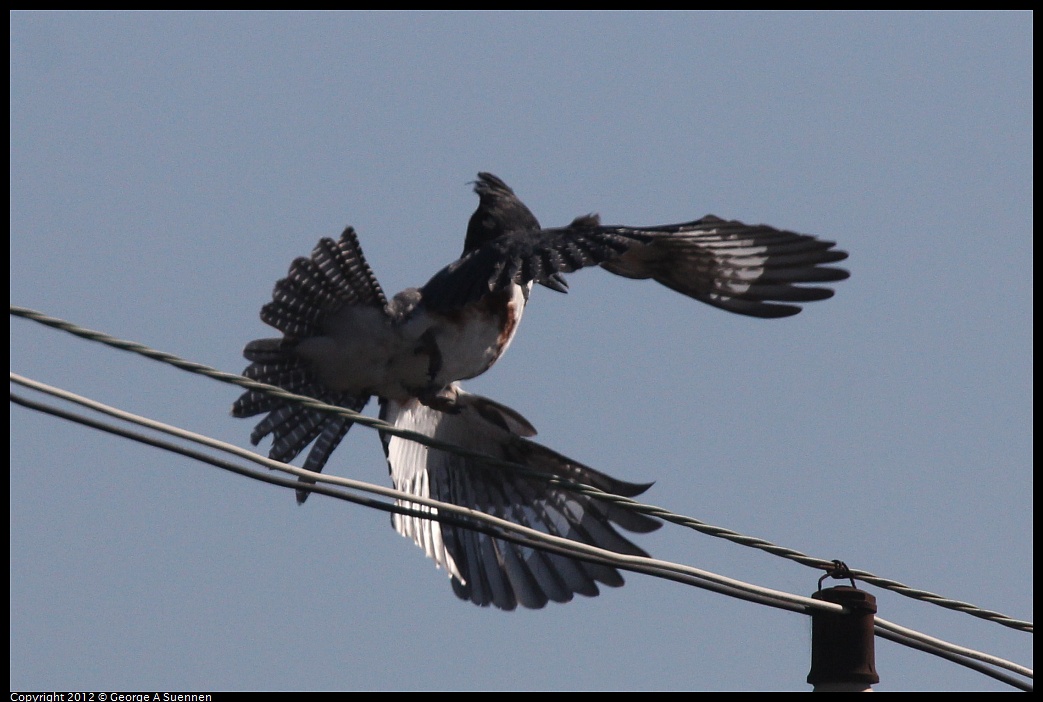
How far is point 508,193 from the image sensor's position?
6.68 m

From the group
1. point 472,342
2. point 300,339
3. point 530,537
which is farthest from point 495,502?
point 530,537

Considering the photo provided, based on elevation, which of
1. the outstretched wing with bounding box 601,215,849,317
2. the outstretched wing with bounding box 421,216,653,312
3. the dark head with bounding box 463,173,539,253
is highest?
the dark head with bounding box 463,173,539,253

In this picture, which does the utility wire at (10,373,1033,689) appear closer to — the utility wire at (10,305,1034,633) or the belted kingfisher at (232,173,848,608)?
A: the utility wire at (10,305,1034,633)

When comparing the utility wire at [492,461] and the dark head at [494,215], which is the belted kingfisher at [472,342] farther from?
the utility wire at [492,461]

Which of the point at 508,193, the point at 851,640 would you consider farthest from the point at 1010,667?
the point at 508,193

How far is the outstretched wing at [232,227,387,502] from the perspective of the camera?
19.1ft

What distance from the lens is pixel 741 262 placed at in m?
5.87

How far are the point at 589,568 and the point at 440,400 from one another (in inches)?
38.6

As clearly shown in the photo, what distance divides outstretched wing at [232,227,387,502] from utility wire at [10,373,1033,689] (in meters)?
2.10

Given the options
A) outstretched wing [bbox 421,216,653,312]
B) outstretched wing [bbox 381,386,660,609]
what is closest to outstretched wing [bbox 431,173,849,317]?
outstretched wing [bbox 421,216,653,312]

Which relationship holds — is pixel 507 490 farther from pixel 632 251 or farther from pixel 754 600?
pixel 754 600

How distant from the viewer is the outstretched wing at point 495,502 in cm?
614

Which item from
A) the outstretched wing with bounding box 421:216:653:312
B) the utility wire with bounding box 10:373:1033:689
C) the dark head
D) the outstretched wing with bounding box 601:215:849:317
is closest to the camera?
the utility wire with bounding box 10:373:1033:689

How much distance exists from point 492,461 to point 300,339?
2154 millimetres
